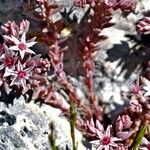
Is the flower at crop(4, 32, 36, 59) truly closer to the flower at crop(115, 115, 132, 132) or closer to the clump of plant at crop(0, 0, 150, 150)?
the clump of plant at crop(0, 0, 150, 150)

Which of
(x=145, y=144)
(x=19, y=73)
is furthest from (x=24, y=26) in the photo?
(x=145, y=144)

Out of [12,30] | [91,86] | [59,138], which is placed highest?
[12,30]

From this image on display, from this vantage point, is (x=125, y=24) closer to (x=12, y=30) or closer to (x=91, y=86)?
(x=91, y=86)

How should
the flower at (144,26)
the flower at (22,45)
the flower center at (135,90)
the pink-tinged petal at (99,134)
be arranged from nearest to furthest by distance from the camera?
the flower at (22,45) < the pink-tinged petal at (99,134) < the flower center at (135,90) < the flower at (144,26)

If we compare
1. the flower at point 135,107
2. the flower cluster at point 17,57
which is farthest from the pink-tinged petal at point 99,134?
the flower cluster at point 17,57

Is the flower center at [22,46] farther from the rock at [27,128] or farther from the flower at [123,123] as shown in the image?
the flower at [123,123]

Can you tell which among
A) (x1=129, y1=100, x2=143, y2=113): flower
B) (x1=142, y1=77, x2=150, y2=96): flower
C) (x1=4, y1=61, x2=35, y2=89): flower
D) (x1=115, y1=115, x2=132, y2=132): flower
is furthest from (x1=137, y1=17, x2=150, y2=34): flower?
(x1=4, y1=61, x2=35, y2=89): flower

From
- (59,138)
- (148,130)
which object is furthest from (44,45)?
(148,130)
